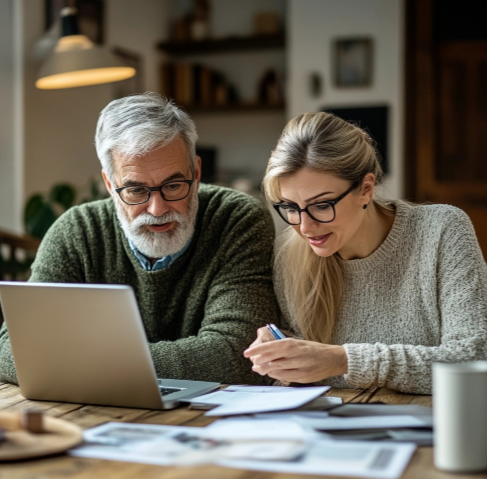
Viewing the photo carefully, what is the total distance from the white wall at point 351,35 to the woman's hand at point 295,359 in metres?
3.63

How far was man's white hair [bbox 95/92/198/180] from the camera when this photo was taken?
1.76m

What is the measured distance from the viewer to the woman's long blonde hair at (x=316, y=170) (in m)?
1.60

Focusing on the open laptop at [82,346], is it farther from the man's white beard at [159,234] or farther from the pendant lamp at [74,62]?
the pendant lamp at [74,62]

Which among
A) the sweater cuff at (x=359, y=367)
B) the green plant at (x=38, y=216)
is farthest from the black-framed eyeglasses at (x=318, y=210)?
the green plant at (x=38, y=216)

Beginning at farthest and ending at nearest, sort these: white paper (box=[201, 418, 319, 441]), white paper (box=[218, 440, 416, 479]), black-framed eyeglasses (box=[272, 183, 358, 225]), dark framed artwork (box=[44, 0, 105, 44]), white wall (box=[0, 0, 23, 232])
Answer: dark framed artwork (box=[44, 0, 105, 44])
white wall (box=[0, 0, 23, 232])
black-framed eyeglasses (box=[272, 183, 358, 225])
white paper (box=[201, 418, 319, 441])
white paper (box=[218, 440, 416, 479])

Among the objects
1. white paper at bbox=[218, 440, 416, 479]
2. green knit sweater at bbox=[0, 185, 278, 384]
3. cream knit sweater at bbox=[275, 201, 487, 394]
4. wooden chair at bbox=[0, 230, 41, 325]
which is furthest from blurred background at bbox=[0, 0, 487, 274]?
white paper at bbox=[218, 440, 416, 479]

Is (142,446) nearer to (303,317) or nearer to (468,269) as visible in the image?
(303,317)

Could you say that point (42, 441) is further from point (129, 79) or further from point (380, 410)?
point (129, 79)

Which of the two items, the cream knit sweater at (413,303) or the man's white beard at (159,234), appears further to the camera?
the man's white beard at (159,234)

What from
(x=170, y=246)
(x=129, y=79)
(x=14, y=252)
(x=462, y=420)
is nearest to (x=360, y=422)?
(x=462, y=420)

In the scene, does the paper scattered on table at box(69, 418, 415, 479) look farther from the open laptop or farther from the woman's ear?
the woman's ear

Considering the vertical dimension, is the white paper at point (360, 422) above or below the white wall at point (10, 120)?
below

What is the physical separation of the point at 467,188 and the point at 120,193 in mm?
3604

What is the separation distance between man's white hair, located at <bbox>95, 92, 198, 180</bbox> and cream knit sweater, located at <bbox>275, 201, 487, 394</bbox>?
44 cm
